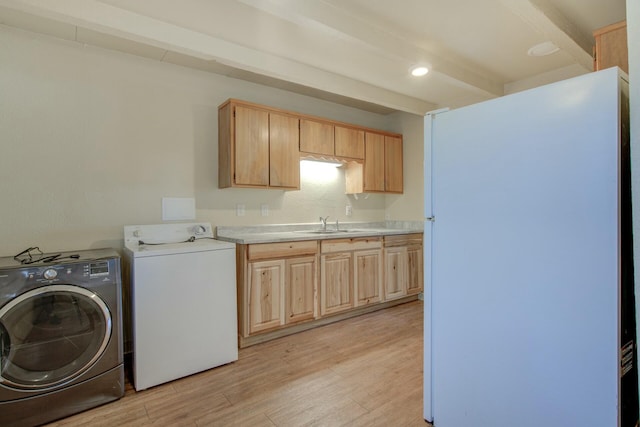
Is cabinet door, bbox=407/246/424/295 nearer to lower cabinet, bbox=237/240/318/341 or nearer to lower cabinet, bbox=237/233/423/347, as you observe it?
lower cabinet, bbox=237/233/423/347

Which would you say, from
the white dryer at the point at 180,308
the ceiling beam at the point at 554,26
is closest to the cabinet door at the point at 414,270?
the white dryer at the point at 180,308

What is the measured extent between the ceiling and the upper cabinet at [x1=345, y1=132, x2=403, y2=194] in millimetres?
925

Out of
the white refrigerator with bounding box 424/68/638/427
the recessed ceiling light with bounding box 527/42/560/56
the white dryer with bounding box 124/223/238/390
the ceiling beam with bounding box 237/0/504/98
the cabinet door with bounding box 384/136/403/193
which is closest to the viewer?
the white refrigerator with bounding box 424/68/638/427

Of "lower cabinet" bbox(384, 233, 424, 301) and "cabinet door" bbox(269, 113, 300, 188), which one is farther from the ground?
"cabinet door" bbox(269, 113, 300, 188)

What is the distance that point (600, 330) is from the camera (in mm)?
1126

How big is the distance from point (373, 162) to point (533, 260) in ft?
9.49

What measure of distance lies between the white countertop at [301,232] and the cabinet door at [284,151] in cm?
52

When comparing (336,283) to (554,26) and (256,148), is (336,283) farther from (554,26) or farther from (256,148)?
(554,26)

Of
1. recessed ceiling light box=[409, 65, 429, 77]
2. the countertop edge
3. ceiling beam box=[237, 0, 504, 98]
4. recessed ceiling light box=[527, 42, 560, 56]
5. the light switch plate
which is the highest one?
recessed ceiling light box=[527, 42, 560, 56]

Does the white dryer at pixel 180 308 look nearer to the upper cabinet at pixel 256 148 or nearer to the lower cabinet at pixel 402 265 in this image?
the upper cabinet at pixel 256 148

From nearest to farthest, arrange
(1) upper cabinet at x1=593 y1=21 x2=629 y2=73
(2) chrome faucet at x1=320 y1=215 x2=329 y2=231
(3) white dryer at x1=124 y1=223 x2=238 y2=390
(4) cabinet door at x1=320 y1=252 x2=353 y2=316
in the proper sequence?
1. (1) upper cabinet at x1=593 y1=21 x2=629 y2=73
2. (3) white dryer at x1=124 y1=223 x2=238 y2=390
3. (4) cabinet door at x1=320 y1=252 x2=353 y2=316
4. (2) chrome faucet at x1=320 y1=215 x2=329 y2=231

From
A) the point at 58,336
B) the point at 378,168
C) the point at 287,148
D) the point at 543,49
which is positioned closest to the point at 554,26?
the point at 543,49

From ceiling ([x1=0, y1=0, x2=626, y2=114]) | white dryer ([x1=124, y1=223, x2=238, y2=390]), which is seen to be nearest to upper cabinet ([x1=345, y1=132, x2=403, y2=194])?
ceiling ([x1=0, y1=0, x2=626, y2=114])

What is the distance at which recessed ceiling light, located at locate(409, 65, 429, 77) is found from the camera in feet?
9.09
